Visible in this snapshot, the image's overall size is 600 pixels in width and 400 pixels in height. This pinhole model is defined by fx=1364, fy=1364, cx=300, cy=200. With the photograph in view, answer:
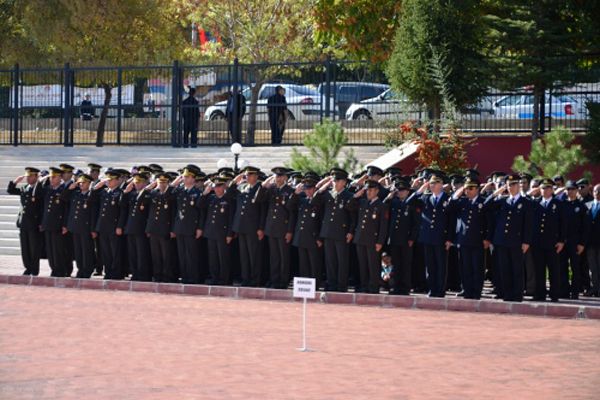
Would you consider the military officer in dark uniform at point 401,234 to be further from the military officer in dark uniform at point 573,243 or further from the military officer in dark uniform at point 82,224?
the military officer in dark uniform at point 82,224

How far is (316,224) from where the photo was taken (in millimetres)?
20781

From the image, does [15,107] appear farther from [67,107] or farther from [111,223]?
[111,223]

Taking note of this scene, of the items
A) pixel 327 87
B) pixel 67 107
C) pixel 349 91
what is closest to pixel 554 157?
pixel 349 91

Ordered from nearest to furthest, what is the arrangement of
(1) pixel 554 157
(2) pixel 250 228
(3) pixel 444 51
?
(2) pixel 250 228
(1) pixel 554 157
(3) pixel 444 51

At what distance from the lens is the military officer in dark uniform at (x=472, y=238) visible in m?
19.7

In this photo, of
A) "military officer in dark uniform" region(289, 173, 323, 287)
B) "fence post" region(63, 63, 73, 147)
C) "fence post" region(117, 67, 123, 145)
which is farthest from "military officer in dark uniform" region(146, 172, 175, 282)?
"fence post" region(63, 63, 73, 147)

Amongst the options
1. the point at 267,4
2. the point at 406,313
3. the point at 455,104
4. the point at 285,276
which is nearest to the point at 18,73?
the point at 267,4

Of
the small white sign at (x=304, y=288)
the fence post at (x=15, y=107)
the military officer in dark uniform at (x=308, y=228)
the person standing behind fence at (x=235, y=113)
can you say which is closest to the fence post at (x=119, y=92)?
the fence post at (x=15, y=107)

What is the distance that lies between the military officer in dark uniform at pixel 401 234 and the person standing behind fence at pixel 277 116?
10.7 meters

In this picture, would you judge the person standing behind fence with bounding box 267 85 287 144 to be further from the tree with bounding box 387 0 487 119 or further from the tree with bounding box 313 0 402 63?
the tree with bounding box 387 0 487 119

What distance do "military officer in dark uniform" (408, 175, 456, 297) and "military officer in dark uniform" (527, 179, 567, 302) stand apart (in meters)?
1.25

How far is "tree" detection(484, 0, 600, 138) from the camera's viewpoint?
25.5m

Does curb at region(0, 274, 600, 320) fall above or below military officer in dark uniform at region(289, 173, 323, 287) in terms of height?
below

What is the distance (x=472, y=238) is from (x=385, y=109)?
9.51 meters
